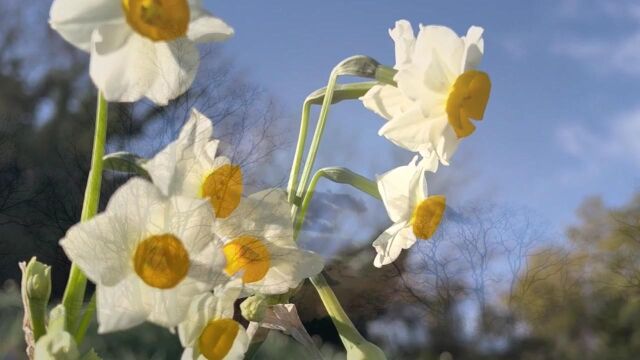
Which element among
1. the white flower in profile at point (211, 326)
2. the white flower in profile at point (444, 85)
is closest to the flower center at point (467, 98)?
the white flower in profile at point (444, 85)

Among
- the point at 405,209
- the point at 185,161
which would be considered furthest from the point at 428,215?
the point at 185,161

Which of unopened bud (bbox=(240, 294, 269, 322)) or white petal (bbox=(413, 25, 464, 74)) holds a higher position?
white petal (bbox=(413, 25, 464, 74))

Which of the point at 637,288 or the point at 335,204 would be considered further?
the point at 637,288

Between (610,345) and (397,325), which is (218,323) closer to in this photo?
(397,325)

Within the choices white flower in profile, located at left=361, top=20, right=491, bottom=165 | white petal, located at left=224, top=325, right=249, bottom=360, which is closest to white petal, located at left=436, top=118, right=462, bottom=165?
white flower in profile, located at left=361, top=20, right=491, bottom=165

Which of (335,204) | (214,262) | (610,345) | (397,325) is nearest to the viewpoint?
(214,262)

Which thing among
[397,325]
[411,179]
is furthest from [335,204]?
[397,325]

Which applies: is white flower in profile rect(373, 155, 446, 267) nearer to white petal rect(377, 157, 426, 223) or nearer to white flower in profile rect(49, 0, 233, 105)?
white petal rect(377, 157, 426, 223)
